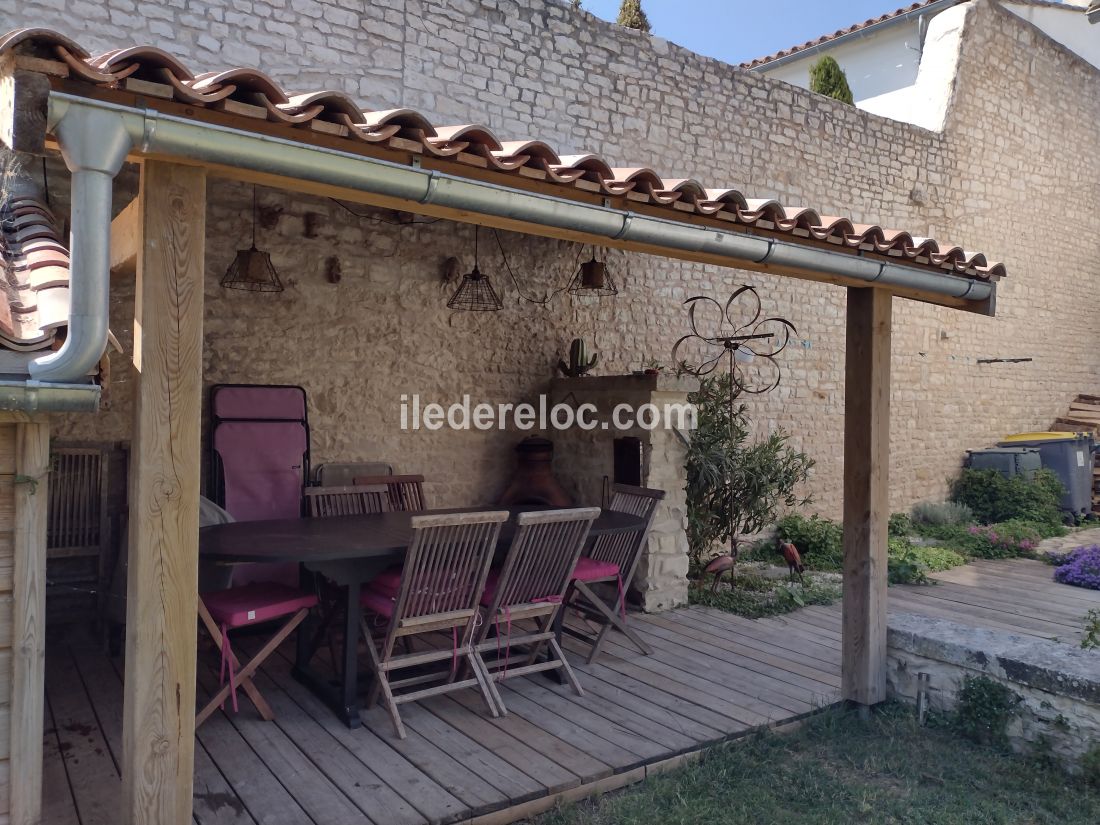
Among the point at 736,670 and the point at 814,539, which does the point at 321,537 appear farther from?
the point at 814,539

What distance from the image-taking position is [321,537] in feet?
12.3

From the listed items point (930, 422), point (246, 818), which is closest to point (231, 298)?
point (246, 818)

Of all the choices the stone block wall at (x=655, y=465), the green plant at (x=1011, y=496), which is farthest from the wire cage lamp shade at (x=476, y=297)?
the green plant at (x=1011, y=496)

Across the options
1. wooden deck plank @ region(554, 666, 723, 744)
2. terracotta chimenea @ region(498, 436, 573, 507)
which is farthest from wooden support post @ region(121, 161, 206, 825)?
terracotta chimenea @ region(498, 436, 573, 507)

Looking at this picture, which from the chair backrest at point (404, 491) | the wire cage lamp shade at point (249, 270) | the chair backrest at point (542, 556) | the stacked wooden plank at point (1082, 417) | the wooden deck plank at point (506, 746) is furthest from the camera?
the stacked wooden plank at point (1082, 417)

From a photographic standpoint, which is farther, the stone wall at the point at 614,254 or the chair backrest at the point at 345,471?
the chair backrest at the point at 345,471

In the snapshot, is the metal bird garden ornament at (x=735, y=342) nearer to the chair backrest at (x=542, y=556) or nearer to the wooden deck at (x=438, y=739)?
the wooden deck at (x=438, y=739)

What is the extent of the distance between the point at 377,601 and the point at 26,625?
1.66 meters

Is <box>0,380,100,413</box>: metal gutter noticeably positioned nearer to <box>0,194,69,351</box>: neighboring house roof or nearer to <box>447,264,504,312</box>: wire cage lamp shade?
<box>0,194,69,351</box>: neighboring house roof

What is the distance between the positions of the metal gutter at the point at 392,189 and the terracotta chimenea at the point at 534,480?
9.44 ft

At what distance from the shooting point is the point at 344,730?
3352 millimetres

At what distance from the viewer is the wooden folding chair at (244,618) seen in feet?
10.9

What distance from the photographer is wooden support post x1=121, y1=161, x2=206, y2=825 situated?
212 cm

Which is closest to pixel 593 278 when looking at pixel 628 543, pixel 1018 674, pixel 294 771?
pixel 628 543
